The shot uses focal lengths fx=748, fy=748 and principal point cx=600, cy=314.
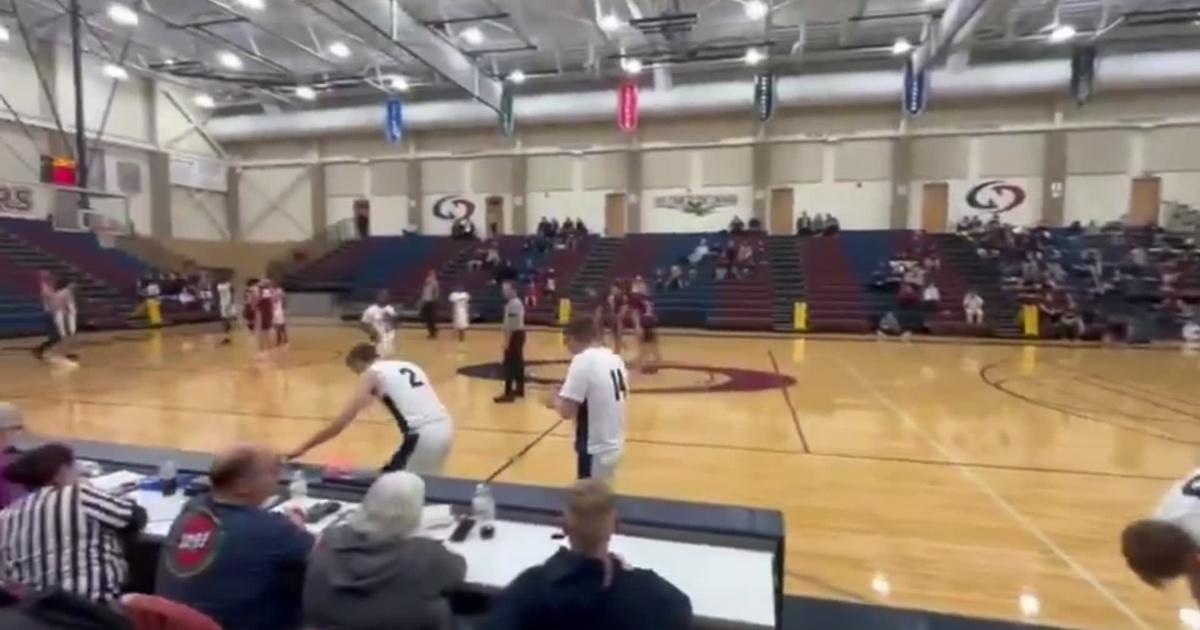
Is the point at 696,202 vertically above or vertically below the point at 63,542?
above

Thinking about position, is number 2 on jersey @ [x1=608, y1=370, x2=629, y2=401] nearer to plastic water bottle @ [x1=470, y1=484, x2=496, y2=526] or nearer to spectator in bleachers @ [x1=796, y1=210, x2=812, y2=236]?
plastic water bottle @ [x1=470, y1=484, x2=496, y2=526]

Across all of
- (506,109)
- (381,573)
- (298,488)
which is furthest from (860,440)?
(506,109)

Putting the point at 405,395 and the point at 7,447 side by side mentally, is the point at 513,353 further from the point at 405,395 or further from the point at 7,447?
the point at 7,447

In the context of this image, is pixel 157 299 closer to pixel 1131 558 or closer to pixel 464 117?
pixel 464 117

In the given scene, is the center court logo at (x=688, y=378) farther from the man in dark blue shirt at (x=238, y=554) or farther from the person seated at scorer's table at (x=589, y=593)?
the person seated at scorer's table at (x=589, y=593)

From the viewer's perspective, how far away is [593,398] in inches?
175

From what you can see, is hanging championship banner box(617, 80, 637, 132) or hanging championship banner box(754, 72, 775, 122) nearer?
hanging championship banner box(617, 80, 637, 132)

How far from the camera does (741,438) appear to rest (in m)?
7.37

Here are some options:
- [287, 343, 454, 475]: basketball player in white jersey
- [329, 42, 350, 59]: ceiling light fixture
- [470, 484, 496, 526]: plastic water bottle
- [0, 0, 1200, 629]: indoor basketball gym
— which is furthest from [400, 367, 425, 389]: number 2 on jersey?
[329, 42, 350, 59]: ceiling light fixture

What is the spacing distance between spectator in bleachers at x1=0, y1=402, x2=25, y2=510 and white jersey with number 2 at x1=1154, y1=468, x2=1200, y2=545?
4.04 meters

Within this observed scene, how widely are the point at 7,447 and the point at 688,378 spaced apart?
30.6ft

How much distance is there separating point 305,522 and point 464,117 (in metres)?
24.7

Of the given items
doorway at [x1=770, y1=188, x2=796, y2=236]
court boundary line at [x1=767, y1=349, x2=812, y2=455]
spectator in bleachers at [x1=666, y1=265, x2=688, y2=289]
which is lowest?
court boundary line at [x1=767, y1=349, x2=812, y2=455]

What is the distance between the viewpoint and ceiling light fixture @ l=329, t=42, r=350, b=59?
22266 millimetres
